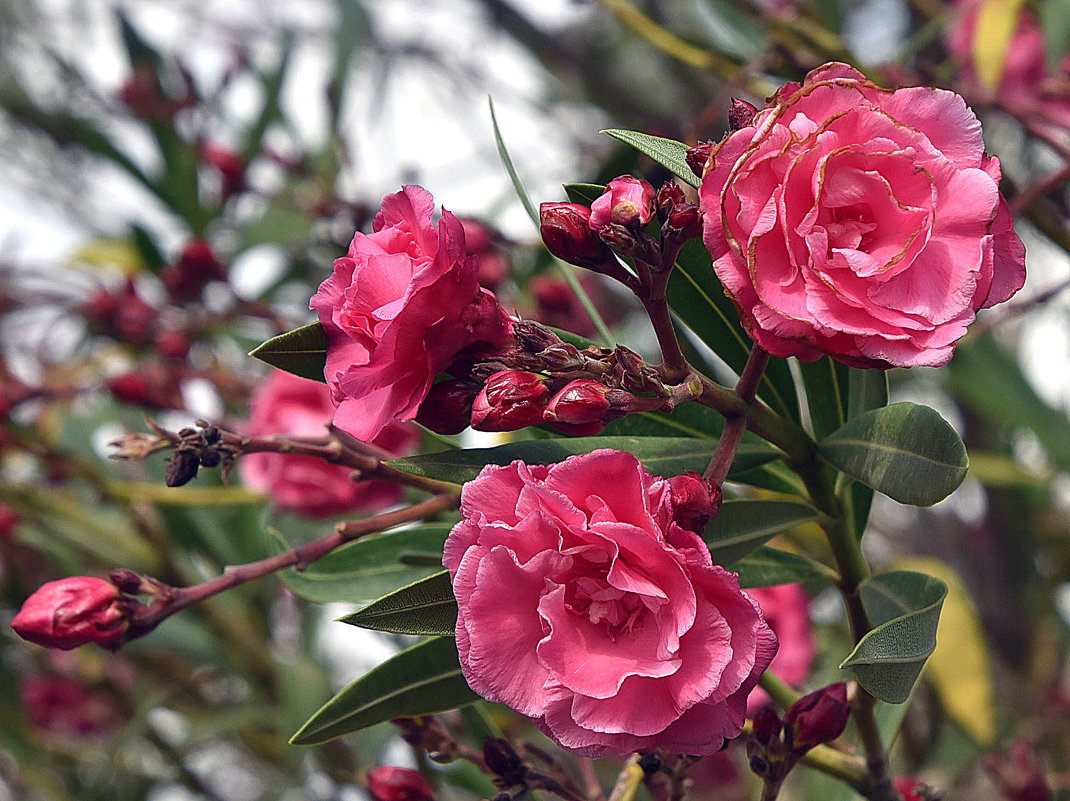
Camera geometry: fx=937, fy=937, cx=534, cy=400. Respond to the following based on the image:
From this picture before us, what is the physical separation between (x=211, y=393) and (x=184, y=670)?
773mm

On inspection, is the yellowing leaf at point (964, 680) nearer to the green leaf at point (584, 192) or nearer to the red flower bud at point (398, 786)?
the red flower bud at point (398, 786)

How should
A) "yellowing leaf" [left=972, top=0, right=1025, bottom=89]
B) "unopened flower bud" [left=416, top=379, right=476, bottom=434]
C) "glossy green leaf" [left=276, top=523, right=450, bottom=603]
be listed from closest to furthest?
"unopened flower bud" [left=416, top=379, right=476, bottom=434]
"glossy green leaf" [left=276, top=523, right=450, bottom=603]
"yellowing leaf" [left=972, top=0, right=1025, bottom=89]

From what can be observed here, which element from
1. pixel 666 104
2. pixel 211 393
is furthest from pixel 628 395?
pixel 666 104

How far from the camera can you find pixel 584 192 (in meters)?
0.66

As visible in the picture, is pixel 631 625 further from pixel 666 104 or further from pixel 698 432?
pixel 666 104

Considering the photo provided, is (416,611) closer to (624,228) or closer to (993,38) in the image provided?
(624,228)

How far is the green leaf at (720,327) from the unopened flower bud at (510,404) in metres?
0.21

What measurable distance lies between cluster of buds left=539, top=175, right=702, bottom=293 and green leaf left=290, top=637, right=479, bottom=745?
0.98ft

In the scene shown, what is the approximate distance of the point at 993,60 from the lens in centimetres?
147

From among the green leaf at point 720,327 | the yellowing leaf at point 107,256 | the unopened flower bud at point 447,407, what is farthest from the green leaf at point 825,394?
the yellowing leaf at point 107,256

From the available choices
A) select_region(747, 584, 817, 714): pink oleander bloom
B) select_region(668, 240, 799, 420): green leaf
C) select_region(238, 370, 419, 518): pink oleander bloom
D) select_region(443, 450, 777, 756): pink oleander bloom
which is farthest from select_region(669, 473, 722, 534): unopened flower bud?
select_region(747, 584, 817, 714): pink oleander bloom

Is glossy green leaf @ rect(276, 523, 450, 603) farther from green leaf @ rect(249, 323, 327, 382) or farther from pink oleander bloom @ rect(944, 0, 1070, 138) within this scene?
pink oleander bloom @ rect(944, 0, 1070, 138)

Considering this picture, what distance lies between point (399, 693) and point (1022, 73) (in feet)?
5.34

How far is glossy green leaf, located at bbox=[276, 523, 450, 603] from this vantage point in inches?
33.9
